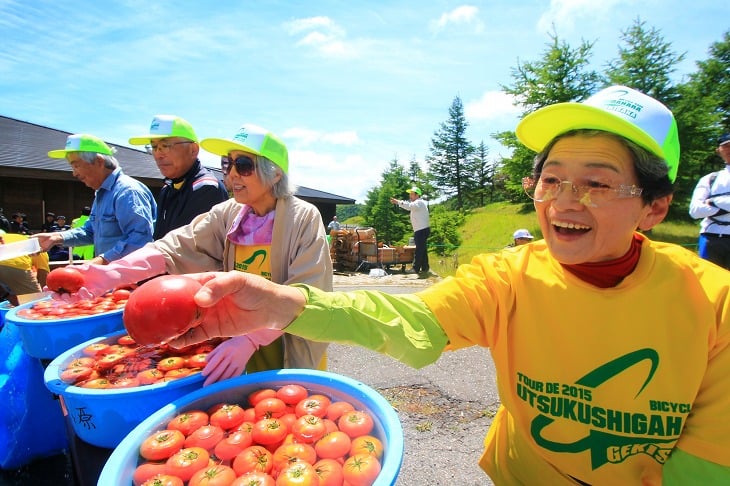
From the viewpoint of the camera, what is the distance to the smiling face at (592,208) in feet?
3.90

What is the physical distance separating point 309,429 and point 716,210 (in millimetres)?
5141

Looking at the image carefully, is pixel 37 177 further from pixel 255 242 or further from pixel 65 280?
pixel 255 242

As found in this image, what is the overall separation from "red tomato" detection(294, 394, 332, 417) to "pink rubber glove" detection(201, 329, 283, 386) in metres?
0.33

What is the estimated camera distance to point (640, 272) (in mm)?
1234

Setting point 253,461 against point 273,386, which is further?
point 273,386

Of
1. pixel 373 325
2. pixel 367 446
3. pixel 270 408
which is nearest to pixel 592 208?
pixel 373 325

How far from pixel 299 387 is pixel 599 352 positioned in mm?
1002

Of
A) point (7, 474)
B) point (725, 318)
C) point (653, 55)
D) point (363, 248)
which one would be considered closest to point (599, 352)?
point (725, 318)

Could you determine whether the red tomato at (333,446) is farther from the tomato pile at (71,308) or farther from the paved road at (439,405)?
the paved road at (439,405)

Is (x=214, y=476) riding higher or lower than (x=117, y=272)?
lower

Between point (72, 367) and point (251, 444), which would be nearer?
point (251, 444)

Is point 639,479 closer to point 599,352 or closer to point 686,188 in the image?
point 599,352

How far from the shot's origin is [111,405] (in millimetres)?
1318

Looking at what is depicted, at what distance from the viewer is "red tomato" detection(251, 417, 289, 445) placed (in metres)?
1.28
